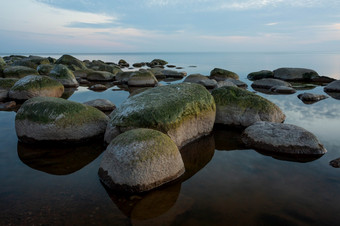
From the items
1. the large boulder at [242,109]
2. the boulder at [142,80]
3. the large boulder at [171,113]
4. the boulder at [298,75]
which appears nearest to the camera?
the large boulder at [171,113]

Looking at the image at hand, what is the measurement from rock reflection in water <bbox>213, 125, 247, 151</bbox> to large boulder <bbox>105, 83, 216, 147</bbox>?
1.85ft

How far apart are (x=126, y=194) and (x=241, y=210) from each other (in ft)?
8.29

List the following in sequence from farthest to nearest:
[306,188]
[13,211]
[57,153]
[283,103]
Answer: [283,103] → [57,153] → [306,188] → [13,211]

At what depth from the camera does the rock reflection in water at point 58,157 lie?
7.13m

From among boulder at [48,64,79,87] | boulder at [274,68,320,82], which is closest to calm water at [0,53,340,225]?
boulder at [48,64,79,87]

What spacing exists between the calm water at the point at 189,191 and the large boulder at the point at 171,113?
703 millimetres

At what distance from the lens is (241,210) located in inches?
207

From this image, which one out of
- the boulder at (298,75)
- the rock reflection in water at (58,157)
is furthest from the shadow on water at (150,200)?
the boulder at (298,75)

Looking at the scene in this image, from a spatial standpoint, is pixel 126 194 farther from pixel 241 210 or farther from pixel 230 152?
pixel 230 152

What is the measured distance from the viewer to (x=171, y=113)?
812 cm

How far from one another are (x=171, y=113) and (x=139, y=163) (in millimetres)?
2807

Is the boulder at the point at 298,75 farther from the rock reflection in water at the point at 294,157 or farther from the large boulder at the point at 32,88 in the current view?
the large boulder at the point at 32,88

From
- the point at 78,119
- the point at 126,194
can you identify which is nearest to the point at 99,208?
the point at 126,194

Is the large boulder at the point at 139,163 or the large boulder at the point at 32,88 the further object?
the large boulder at the point at 32,88
